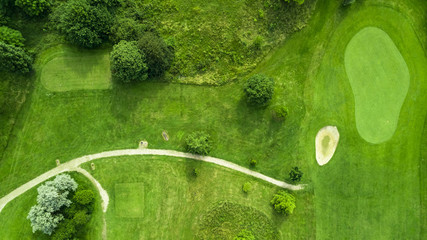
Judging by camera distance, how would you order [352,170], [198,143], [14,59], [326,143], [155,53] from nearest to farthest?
[14,59] < [155,53] < [198,143] < [326,143] < [352,170]

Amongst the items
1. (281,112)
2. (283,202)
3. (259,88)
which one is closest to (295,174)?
(283,202)

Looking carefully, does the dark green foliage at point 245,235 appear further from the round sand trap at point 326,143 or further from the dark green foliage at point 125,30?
the dark green foliage at point 125,30

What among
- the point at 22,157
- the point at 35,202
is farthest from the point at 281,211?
the point at 22,157

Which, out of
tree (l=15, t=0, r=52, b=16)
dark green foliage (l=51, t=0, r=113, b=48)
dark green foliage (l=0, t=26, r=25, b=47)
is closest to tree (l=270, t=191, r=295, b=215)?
dark green foliage (l=51, t=0, r=113, b=48)

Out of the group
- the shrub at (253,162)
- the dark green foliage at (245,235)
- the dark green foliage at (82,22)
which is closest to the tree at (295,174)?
the shrub at (253,162)

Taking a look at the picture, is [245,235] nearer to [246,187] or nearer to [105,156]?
[246,187]

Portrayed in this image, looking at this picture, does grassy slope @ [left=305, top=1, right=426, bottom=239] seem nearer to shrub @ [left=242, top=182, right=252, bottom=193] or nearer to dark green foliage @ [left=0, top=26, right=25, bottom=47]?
shrub @ [left=242, top=182, right=252, bottom=193]
